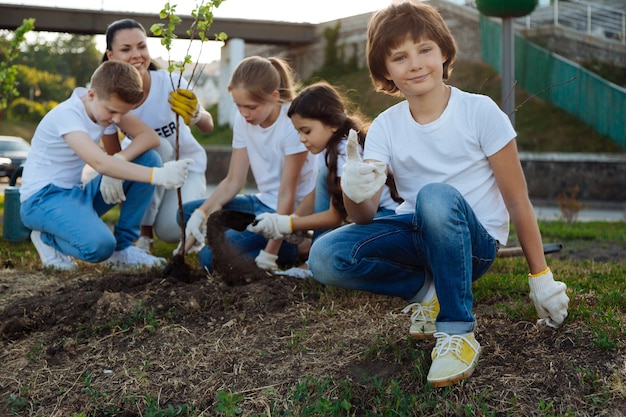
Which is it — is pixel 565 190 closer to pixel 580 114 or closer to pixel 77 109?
pixel 580 114

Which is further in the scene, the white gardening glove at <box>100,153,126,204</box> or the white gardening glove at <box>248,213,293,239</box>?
the white gardening glove at <box>100,153,126,204</box>

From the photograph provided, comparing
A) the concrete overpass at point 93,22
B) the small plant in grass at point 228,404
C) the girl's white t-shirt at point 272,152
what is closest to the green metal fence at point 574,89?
the concrete overpass at point 93,22

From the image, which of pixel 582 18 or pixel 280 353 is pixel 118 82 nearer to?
pixel 280 353

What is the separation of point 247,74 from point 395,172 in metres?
1.44

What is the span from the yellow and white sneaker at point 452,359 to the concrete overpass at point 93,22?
17250 mm

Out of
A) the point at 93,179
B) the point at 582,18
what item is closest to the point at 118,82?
the point at 93,179

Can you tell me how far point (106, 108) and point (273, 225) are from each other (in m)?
1.23

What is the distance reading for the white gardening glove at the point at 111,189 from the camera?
4223 mm

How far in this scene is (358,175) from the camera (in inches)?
92.0

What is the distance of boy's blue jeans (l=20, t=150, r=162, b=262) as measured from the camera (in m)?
4.15

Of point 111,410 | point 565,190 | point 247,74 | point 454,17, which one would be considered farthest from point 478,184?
point 454,17

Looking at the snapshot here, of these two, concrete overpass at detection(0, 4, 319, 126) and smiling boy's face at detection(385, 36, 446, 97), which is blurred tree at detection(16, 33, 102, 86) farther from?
smiling boy's face at detection(385, 36, 446, 97)

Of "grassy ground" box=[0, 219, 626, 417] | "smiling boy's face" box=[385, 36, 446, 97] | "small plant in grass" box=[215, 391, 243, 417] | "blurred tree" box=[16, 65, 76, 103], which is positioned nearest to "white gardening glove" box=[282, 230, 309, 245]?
"grassy ground" box=[0, 219, 626, 417]

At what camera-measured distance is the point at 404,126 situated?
8.61 ft
